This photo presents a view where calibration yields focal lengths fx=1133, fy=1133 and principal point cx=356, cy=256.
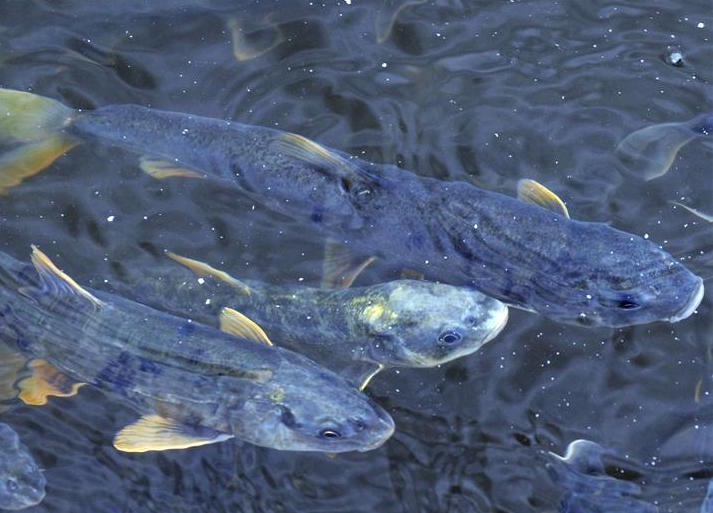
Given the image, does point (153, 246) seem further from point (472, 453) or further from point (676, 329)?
point (676, 329)

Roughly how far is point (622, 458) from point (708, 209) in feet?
5.46

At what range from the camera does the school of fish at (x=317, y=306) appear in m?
5.36

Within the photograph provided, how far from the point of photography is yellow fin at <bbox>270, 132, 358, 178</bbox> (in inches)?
230

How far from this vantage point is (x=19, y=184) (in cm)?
656

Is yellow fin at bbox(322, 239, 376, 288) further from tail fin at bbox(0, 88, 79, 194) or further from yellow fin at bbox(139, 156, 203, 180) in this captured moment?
tail fin at bbox(0, 88, 79, 194)

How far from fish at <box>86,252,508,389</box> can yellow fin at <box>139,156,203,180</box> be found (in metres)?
0.59

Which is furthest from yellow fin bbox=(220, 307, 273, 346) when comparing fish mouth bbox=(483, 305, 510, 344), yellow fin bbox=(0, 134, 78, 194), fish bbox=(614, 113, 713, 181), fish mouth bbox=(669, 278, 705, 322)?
fish bbox=(614, 113, 713, 181)

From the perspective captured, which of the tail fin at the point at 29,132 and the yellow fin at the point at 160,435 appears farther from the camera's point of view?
the tail fin at the point at 29,132

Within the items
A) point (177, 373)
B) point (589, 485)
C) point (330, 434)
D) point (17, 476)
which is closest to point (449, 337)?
point (330, 434)

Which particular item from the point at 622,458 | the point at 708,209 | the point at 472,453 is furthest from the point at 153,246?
the point at 708,209

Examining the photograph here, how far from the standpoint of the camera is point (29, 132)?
21.1 feet

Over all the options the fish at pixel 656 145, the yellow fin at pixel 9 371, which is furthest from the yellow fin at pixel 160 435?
the fish at pixel 656 145

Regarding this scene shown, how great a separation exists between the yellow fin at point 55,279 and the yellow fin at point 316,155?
127cm

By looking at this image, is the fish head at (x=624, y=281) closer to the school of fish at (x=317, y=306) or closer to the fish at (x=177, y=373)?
the school of fish at (x=317, y=306)
